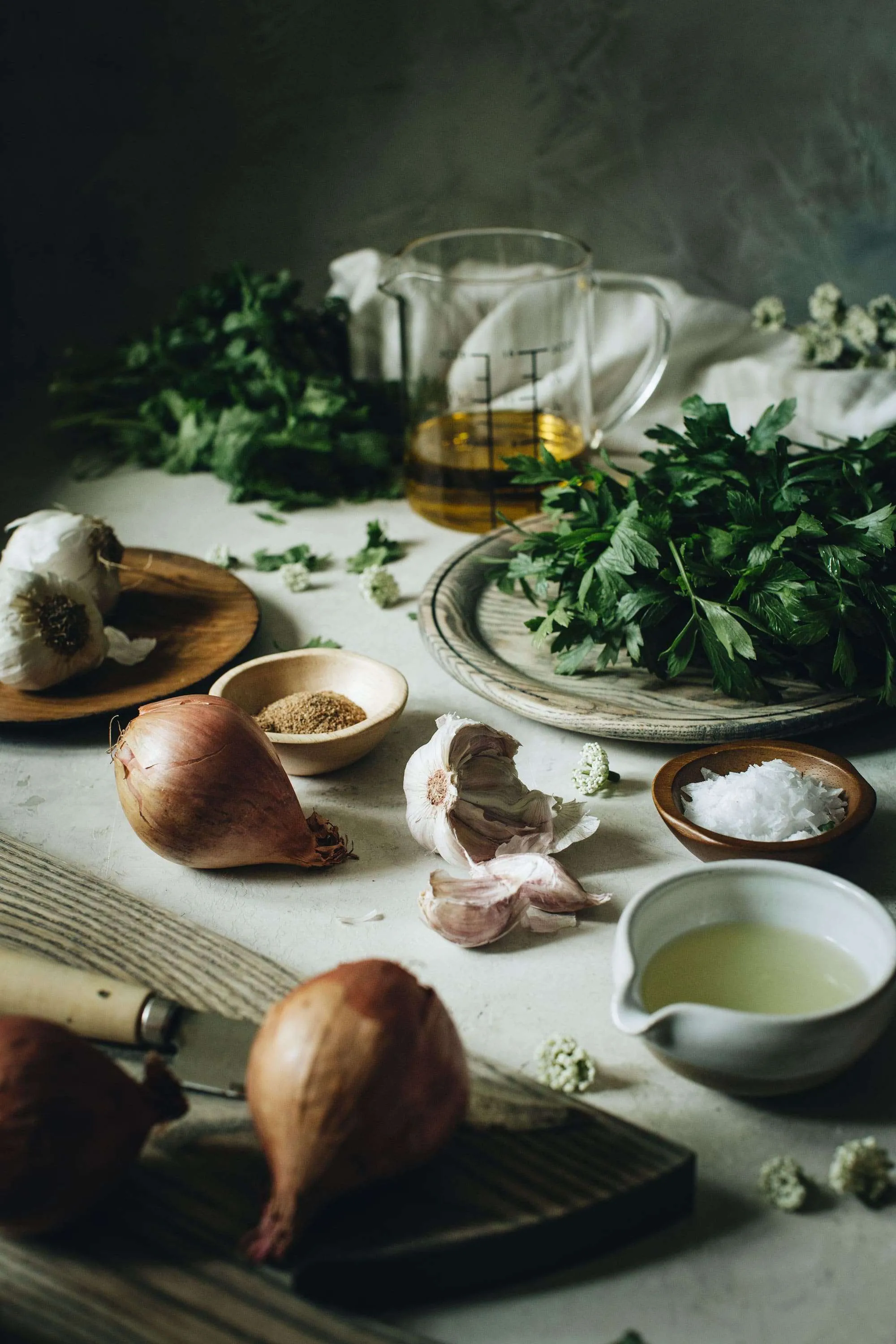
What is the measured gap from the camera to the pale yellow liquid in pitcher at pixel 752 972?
0.78 meters

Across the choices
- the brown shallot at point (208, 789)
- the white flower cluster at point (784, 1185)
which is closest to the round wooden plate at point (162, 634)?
the brown shallot at point (208, 789)

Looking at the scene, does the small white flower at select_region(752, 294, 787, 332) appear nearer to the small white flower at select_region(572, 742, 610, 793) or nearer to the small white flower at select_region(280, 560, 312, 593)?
the small white flower at select_region(280, 560, 312, 593)

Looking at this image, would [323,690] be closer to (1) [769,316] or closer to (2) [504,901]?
(2) [504,901]

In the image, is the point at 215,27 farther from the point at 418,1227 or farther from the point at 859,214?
the point at 418,1227

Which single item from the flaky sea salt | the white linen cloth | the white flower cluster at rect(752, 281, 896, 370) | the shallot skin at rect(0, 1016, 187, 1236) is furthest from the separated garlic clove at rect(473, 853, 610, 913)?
the white flower cluster at rect(752, 281, 896, 370)

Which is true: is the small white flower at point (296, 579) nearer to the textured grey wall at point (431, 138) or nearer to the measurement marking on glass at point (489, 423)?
the measurement marking on glass at point (489, 423)

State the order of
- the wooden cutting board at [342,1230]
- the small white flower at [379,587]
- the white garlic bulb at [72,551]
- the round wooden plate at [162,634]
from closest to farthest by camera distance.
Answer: the wooden cutting board at [342,1230]
the round wooden plate at [162,634]
the white garlic bulb at [72,551]
the small white flower at [379,587]

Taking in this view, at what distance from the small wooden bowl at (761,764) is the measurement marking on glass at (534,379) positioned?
650mm

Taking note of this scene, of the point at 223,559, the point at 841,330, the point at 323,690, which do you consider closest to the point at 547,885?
the point at 323,690

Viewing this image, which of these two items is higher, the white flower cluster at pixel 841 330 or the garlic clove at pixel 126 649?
the white flower cluster at pixel 841 330

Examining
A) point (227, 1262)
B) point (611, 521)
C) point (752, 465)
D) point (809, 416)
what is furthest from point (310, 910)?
point (809, 416)

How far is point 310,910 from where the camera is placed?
975 mm

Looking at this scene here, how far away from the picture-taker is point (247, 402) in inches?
72.2

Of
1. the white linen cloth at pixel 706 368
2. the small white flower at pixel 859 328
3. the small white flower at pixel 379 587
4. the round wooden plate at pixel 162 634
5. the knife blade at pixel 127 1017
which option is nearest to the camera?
the knife blade at pixel 127 1017
